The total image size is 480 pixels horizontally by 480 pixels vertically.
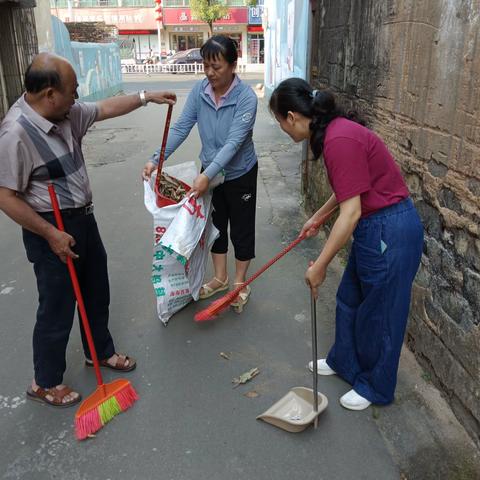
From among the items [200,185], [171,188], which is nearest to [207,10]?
[171,188]

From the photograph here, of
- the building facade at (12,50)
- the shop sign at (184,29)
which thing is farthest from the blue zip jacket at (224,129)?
the shop sign at (184,29)

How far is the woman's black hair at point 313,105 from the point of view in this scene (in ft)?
7.50

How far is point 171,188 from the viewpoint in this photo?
134 inches

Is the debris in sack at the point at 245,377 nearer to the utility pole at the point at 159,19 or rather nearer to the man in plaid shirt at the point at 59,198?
the man in plaid shirt at the point at 59,198

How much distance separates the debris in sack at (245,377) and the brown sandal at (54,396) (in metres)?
0.90

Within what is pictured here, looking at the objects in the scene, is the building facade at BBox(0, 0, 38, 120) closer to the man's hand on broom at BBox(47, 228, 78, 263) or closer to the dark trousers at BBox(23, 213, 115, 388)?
the dark trousers at BBox(23, 213, 115, 388)

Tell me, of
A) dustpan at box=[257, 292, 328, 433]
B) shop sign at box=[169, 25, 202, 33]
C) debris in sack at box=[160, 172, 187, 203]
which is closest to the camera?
dustpan at box=[257, 292, 328, 433]

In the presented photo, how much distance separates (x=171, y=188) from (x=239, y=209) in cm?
54

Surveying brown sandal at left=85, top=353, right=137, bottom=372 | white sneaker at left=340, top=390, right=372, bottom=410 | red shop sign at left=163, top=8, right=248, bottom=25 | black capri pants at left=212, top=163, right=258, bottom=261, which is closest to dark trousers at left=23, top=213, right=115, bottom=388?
brown sandal at left=85, top=353, right=137, bottom=372

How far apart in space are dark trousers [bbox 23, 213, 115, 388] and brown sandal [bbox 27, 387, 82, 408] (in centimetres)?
5

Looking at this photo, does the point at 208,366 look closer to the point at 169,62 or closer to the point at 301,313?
the point at 301,313

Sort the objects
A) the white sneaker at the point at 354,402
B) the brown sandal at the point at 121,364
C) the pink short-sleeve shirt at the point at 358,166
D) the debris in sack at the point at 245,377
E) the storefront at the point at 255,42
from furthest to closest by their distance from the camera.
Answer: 1. the storefront at the point at 255,42
2. the brown sandal at the point at 121,364
3. the debris in sack at the point at 245,377
4. the white sneaker at the point at 354,402
5. the pink short-sleeve shirt at the point at 358,166

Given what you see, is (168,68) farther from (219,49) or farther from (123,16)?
(219,49)

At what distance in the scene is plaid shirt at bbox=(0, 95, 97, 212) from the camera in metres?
2.28
